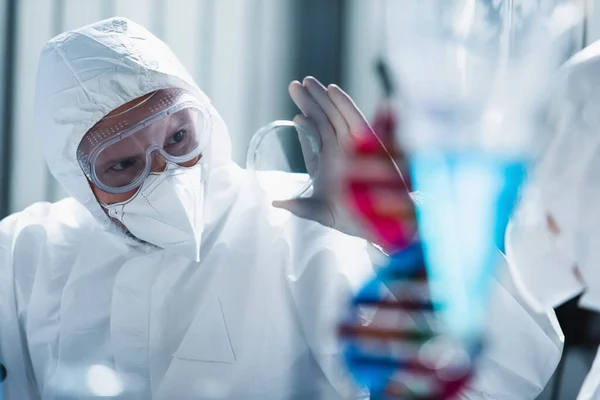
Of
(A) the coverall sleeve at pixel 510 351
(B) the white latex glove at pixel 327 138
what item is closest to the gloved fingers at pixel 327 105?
(B) the white latex glove at pixel 327 138

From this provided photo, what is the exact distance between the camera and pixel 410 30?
1.30m

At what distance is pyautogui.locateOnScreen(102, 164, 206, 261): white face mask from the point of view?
1405 millimetres

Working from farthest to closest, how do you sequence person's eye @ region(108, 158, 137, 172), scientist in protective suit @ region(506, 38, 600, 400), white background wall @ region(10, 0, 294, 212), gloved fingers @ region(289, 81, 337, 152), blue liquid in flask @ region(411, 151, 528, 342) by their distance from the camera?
white background wall @ region(10, 0, 294, 212)
person's eye @ region(108, 158, 137, 172)
gloved fingers @ region(289, 81, 337, 152)
blue liquid in flask @ region(411, 151, 528, 342)
scientist in protective suit @ region(506, 38, 600, 400)

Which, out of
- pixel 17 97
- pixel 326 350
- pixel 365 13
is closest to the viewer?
pixel 326 350

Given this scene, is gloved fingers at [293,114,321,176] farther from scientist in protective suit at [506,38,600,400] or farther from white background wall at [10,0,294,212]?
scientist in protective suit at [506,38,600,400]

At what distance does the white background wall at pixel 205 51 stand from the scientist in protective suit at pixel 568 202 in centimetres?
74

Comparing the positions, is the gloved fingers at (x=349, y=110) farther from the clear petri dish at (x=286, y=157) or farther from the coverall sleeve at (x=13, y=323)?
the coverall sleeve at (x=13, y=323)

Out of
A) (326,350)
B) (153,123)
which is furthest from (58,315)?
(326,350)

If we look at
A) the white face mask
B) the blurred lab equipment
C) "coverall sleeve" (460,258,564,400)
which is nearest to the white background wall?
the white face mask

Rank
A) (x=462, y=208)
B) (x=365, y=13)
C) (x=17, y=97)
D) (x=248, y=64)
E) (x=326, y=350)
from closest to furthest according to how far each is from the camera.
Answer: (x=462, y=208)
(x=326, y=350)
(x=365, y=13)
(x=248, y=64)
(x=17, y=97)

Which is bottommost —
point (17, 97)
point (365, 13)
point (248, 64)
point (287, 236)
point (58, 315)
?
point (58, 315)

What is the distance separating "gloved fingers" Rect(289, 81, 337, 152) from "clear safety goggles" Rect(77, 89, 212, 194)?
0.77 feet

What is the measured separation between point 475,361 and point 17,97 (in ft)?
4.39

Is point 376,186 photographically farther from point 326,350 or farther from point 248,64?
point 248,64
